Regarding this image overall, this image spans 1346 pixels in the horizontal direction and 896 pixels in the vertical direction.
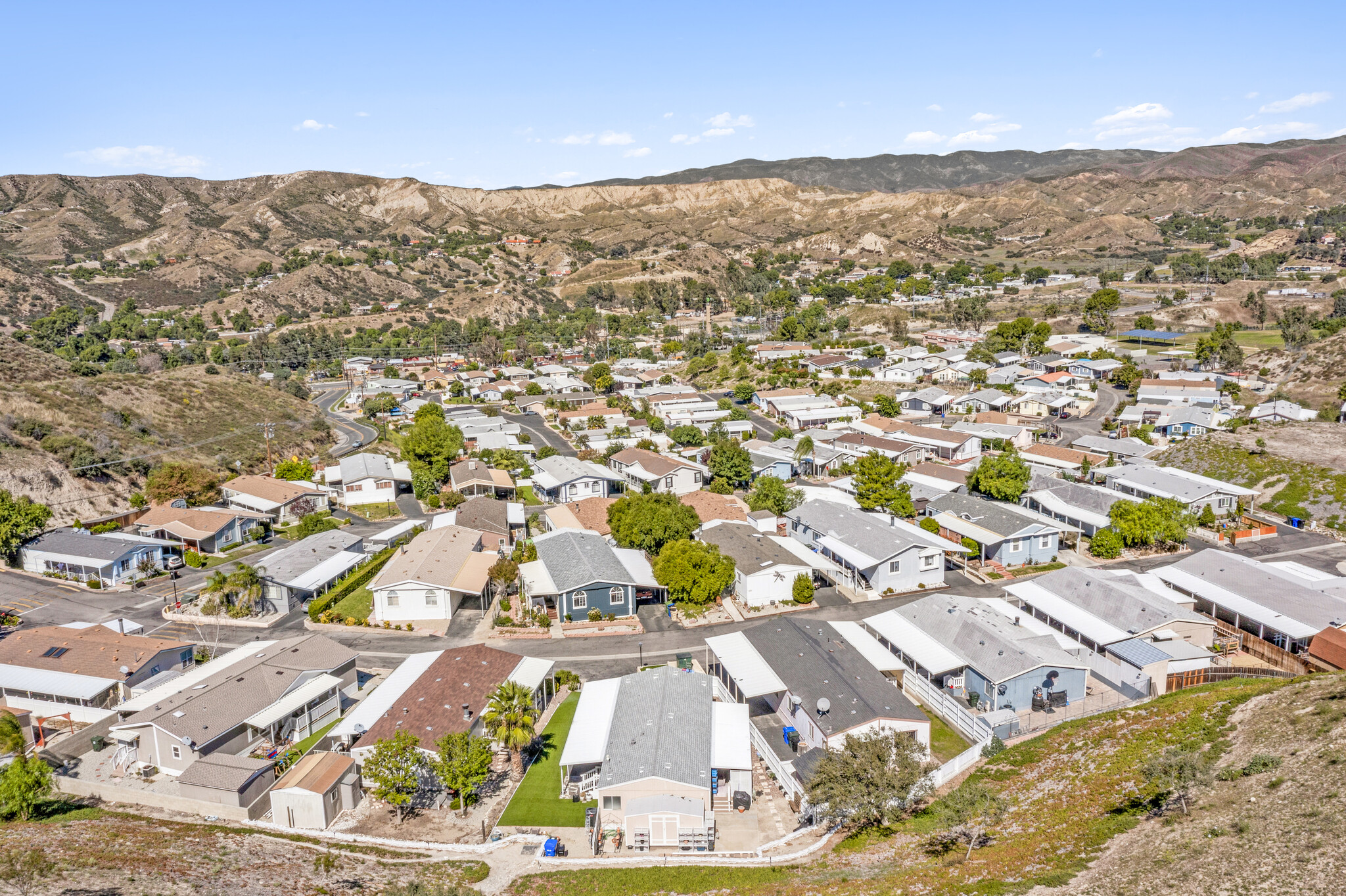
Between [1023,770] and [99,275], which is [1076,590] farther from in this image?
[99,275]

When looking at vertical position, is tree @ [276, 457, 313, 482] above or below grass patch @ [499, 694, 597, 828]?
above

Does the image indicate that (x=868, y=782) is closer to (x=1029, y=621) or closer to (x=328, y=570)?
(x=1029, y=621)

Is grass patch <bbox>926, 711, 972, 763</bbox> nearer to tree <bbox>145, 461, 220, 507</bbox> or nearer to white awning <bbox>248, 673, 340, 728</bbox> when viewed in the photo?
white awning <bbox>248, 673, 340, 728</bbox>

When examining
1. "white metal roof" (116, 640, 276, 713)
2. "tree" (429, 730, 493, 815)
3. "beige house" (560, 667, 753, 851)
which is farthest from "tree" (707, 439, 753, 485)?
"tree" (429, 730, 493, 815)

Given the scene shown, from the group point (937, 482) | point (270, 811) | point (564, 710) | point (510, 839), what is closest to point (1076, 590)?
point (937, 482)

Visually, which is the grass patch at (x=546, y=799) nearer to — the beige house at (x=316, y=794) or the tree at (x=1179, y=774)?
the beige house at (x=316, y=794)

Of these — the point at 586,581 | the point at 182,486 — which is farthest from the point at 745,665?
the point at 182,486

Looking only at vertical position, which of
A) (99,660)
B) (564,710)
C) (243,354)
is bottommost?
(564,710)
